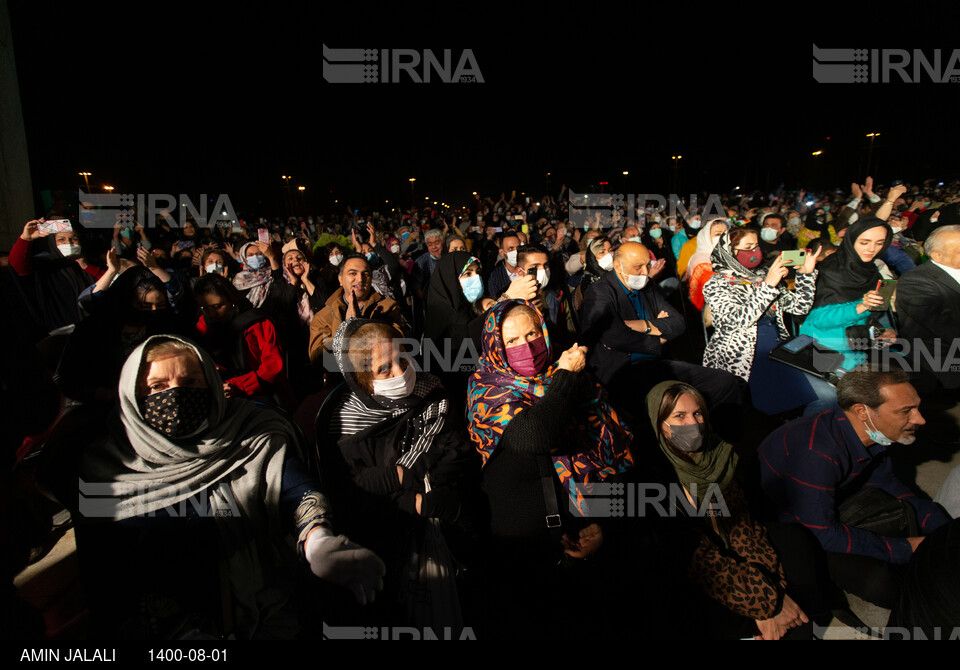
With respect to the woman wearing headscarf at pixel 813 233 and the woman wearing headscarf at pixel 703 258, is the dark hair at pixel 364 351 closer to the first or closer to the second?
the woman wearing headscarf at pixel 703 258

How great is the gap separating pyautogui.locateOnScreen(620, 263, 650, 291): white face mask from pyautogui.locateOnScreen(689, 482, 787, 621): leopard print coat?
179 centimetres

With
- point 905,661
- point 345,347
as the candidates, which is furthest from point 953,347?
point 345,347

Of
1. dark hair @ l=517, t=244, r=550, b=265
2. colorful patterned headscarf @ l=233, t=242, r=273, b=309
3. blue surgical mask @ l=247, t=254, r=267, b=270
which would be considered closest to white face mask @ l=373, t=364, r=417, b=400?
dark hair @ l=517, t=244, r=550, b=265

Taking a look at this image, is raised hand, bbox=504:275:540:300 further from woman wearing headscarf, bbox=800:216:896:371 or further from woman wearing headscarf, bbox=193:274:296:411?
woman wearing headscarf, bbox=800:216:896:371

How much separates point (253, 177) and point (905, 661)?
107 ft

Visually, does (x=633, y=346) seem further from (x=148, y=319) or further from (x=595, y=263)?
(x=148, y=319)

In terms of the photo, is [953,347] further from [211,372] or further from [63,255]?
[63,255]

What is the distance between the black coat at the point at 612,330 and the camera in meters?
3.43

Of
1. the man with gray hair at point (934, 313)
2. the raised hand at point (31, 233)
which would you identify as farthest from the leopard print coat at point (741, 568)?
the raised hand at point (31, 233)

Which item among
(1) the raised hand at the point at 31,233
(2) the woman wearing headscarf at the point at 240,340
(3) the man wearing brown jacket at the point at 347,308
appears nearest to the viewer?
(2) the woman wearing headscarf at the point at 240,340

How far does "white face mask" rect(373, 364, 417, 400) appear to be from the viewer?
6.77 ft

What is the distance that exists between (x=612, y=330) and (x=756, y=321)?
4.15ft

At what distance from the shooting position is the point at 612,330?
345cm

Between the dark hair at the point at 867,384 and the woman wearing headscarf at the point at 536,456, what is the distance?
119 centimetres
